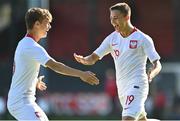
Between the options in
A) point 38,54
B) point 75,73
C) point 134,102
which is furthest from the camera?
point 134,102

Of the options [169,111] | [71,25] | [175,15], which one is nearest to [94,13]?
[71,25]

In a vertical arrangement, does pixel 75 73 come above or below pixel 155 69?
above

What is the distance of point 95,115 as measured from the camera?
23359 millimetres

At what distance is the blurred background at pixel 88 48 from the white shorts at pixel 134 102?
433 inches

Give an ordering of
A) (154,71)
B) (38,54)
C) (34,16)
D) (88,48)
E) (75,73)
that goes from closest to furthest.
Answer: (75,73) → (38,54) → (34,16) → (154,71) → (88,48)

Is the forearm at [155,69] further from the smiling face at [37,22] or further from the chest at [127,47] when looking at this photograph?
the smiling face at [37,22]

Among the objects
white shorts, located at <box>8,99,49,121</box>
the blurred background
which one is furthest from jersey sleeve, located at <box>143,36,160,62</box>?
the blurred background

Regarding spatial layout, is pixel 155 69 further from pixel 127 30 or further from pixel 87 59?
pixel 87 59

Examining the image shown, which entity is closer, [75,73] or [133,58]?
[75,73]

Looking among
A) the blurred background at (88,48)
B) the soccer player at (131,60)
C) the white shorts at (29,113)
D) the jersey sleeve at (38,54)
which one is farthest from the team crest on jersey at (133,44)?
the blurred background at (88,48)

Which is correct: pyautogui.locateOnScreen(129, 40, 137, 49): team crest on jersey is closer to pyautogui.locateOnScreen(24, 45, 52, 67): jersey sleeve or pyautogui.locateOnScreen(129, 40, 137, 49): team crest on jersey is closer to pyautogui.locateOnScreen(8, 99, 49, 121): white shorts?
pyautogui.locateOnScreen(24, 45, 52, 67): jersey sleeve

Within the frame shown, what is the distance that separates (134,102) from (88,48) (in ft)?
44.4

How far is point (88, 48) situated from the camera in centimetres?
2491

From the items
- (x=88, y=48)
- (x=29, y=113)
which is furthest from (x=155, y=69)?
(x=88, y=48)
